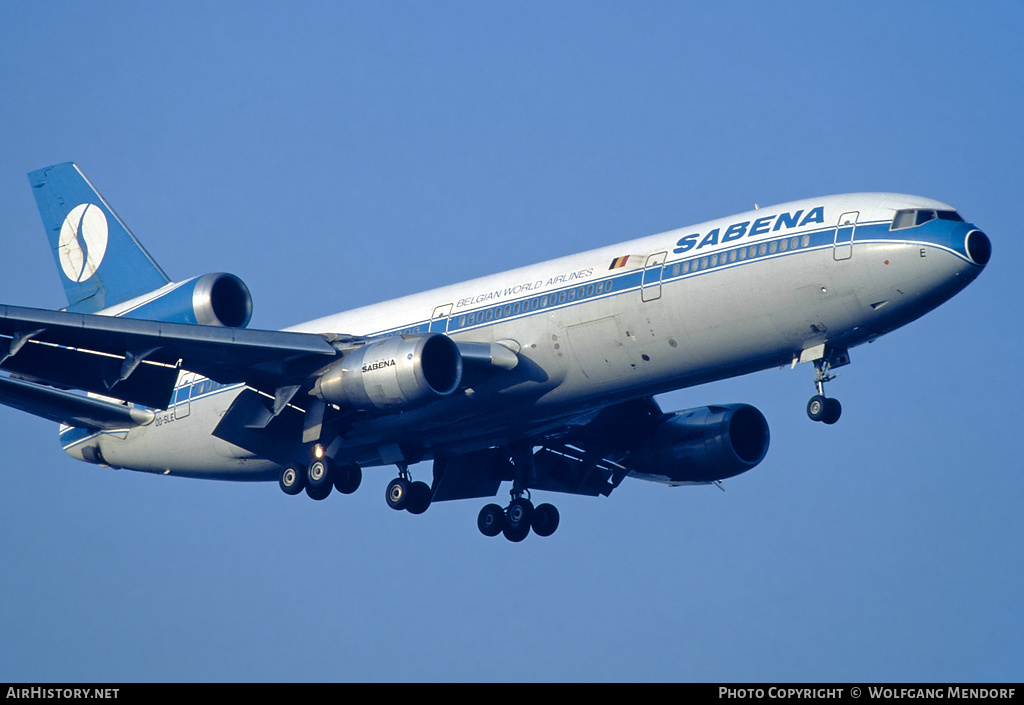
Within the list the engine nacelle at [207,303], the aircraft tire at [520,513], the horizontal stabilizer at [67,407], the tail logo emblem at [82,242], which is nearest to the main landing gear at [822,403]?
the aircraft tire at [520,513]

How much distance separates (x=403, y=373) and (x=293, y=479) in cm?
541

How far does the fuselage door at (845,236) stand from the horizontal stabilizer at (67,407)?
1952 centimetres

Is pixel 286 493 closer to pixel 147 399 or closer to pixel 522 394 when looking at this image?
pixel 147 399

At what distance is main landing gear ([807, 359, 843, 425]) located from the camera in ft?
98.0

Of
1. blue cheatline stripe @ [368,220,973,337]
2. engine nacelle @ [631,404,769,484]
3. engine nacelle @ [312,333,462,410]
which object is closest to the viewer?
blue cheatline stripe @ [368,220,973,337]

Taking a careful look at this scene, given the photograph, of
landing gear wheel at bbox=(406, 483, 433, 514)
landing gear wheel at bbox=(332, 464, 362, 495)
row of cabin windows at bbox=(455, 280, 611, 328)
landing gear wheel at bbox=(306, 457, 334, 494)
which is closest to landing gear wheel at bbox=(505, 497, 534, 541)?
landing gear wheel at bbox=(406, 483, 433, 514)

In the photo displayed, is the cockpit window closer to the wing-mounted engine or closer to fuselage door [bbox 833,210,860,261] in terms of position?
fuselage door [bbox 833,210,860,261]

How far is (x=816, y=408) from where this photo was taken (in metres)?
29.9

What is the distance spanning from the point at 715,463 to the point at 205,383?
1398cm

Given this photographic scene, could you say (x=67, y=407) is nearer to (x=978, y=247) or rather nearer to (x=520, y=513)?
(x=520, y=513)

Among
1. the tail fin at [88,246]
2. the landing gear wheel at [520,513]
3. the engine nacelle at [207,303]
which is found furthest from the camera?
the tail fin at [88,246]

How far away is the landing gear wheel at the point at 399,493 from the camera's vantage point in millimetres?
37188

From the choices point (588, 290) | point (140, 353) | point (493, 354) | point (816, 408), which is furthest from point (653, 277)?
point (140, 353)

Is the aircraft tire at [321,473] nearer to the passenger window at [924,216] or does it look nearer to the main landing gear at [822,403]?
the main landing gear at [822,403]
